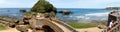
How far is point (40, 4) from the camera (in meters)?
52.8

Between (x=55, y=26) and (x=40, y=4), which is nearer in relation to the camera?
(x=55, y=26)

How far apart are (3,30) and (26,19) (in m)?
3.98

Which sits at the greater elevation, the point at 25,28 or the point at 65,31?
the point at 65,31

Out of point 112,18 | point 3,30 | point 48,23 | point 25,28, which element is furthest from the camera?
point 3,30

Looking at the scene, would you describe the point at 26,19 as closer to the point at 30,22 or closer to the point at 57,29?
the point at 30,22

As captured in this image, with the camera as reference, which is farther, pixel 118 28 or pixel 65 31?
pixel 65 31

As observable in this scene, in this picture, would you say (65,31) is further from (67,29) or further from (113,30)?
(113,30)

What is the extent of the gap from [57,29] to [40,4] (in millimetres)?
22330

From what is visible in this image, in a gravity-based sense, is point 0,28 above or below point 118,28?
below

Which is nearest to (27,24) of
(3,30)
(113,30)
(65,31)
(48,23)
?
(3,30)

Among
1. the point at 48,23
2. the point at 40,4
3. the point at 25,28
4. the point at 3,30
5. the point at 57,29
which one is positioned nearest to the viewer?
the point at 57,29

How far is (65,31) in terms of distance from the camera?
2766 cm

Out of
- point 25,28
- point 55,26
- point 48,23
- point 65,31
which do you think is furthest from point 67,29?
point 25,28

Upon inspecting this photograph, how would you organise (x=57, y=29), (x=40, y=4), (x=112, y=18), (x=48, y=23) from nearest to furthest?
(x=112, y=18) < (x=57, y=29) < (x=48, y=23) < (x=40, y=4)
